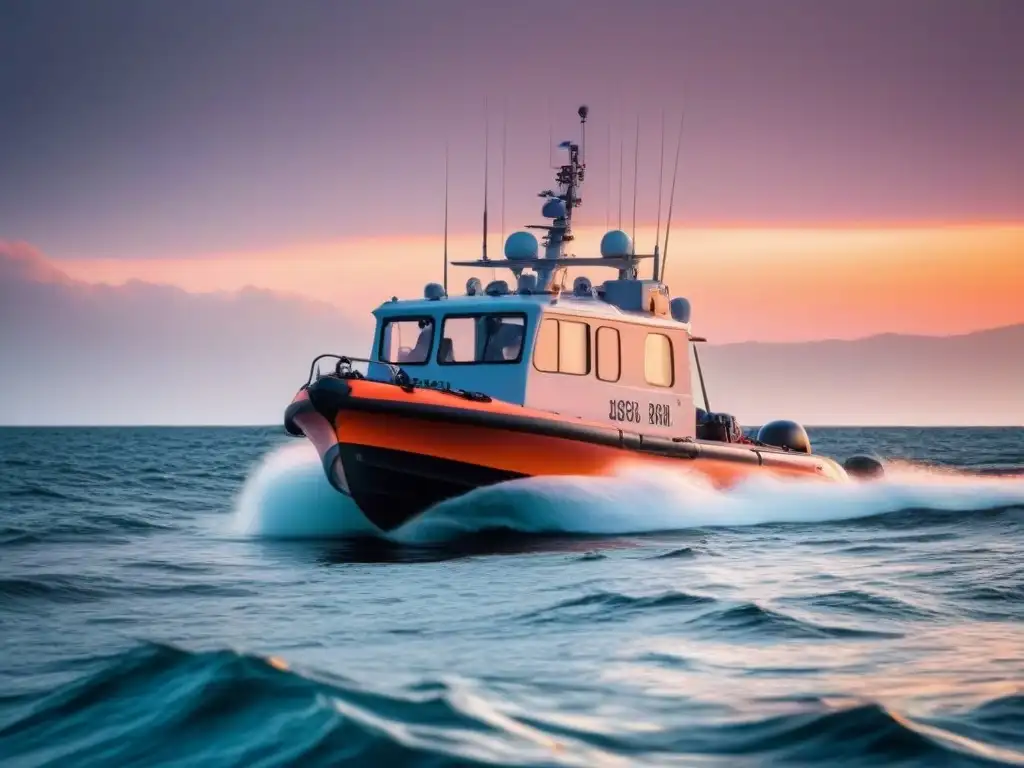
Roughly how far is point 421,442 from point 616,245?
5057 mm

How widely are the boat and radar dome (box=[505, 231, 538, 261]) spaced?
0.02m

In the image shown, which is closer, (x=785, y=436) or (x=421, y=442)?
(x=421, y=442)

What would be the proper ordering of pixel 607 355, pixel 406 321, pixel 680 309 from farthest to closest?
1. pixel 680 309
2. pixel 406 321
3. pixel 607 355

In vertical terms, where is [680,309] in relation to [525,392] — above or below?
above

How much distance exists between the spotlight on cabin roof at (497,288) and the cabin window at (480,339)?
0.87 meters

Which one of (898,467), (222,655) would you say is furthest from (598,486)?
(898,467)

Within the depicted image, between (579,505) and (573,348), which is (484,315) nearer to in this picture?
(573,348)

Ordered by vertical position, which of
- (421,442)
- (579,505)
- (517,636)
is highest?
(421,442)

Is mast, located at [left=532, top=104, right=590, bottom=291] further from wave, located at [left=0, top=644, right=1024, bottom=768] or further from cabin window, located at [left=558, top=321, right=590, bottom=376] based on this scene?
wave, located at [left=0, top=644, right=1024, bottom=768]

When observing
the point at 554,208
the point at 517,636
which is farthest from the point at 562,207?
the point at 517,636

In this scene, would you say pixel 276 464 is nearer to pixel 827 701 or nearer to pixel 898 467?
pixel 827 701

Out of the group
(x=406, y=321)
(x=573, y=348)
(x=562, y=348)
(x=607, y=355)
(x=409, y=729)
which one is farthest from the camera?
(x=406, y=321)

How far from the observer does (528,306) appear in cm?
1429

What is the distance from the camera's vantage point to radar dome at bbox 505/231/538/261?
16.8m
